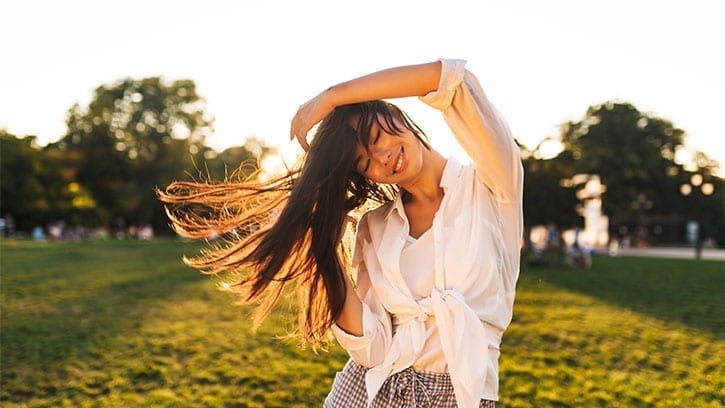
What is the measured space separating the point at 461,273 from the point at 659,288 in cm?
1334

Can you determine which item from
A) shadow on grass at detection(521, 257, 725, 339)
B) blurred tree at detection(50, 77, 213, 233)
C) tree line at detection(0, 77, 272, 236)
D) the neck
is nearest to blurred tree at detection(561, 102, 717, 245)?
shadow on grass at detection(521, 257, 725, 339)

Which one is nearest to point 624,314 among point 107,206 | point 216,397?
point 216,397

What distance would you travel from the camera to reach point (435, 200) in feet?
6.59

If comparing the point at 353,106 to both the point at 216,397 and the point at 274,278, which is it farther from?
the point at 216,397

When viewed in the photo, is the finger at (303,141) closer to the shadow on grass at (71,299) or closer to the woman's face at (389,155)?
the woman's face at (389,155)

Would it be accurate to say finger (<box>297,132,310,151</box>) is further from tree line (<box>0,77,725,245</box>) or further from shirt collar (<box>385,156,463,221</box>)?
tree line (<box>0,77,725,245</box>)

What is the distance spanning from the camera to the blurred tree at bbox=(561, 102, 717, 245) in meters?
33.8

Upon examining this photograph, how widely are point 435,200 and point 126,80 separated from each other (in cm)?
5789

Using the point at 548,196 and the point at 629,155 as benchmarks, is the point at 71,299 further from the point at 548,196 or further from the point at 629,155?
the point at 629,155

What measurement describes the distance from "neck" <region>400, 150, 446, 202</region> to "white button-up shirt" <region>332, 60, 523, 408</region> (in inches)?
1.7

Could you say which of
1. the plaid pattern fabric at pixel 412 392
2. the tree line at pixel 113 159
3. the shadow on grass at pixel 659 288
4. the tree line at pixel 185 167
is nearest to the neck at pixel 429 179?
the plaid pattern fabric at pixel 412 392

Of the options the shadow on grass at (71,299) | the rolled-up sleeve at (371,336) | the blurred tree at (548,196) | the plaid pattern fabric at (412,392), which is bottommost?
the shadow on grass at (71,299)

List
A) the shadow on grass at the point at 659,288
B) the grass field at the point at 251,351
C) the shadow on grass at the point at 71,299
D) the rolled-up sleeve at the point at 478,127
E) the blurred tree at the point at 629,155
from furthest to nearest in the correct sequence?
the blurred tree at the point at 629,155 < the shadow on grass at the point at 659,288 < the shadow on grass at the point at 71,299 < the grass field at the point at 251,351 < the rolled-up sleeve at the point at 478,127

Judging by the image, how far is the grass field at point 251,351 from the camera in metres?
5.19
